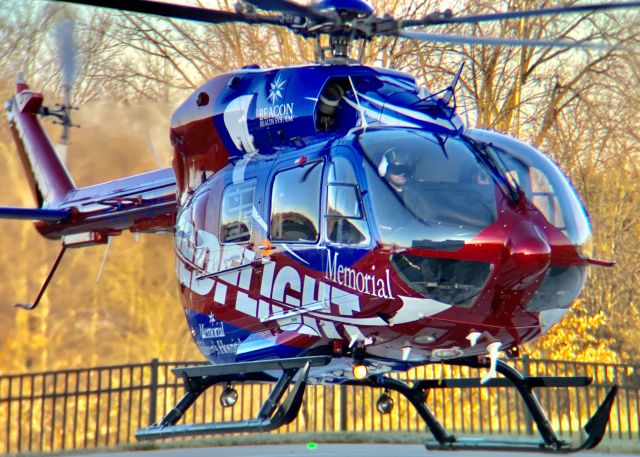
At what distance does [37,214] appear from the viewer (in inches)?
500

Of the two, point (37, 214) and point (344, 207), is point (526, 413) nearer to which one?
point (37, 214)

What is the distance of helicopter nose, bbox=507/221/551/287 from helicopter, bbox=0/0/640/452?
0.01 meters

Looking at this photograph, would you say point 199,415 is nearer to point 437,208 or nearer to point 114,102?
point 114,102

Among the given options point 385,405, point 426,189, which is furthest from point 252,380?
point 426,189

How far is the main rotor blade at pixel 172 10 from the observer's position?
25.5 ft

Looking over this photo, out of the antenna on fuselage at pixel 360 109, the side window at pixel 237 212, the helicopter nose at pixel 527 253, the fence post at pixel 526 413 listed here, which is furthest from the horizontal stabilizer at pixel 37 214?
the fence post at pixel 526 413

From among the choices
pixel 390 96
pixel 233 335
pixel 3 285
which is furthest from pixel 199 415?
pixel 390 96

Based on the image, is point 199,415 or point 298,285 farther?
point 199,415

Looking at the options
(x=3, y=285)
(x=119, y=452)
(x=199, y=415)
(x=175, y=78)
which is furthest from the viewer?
(x=3, y=285)

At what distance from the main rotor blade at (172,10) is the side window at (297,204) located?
54.3 inches

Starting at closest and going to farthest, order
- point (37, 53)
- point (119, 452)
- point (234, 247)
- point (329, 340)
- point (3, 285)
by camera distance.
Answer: point (329, 340) < point (234, 247) < point (119, 452) < point (37, 53) < point (3, 285)

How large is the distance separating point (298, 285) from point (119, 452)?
7449 millimetres

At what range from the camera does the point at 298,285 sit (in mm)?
8766

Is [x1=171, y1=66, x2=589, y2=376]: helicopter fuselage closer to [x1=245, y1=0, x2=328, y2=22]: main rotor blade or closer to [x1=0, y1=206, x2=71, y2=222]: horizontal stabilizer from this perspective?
[x1=245, y1=0, x2=328, y2=22]: main rotor blade
